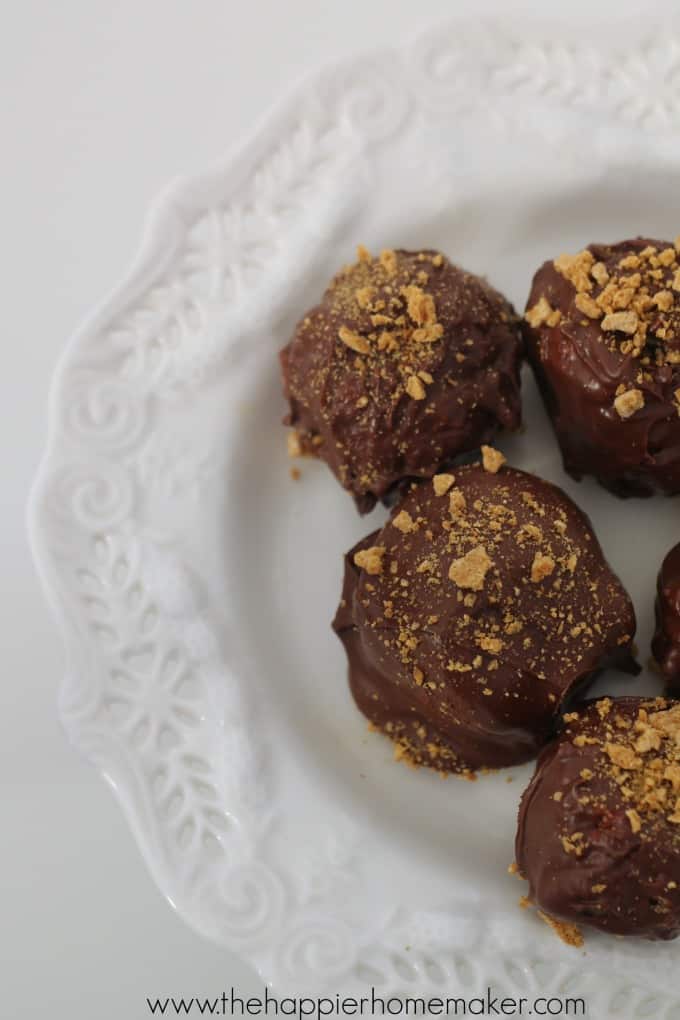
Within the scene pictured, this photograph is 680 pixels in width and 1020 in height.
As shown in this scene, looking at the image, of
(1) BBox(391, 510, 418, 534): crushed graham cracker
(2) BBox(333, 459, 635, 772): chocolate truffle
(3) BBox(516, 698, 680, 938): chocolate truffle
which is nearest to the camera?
(3) BBox(516, 698, 680, 938): chocolate truffle

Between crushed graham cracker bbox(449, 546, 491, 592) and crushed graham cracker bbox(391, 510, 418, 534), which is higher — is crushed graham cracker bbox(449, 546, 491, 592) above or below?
below

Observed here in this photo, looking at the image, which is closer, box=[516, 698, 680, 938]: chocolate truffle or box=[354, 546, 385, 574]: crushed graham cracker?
box=[516, 698, 680, 938]: chocolate truffle

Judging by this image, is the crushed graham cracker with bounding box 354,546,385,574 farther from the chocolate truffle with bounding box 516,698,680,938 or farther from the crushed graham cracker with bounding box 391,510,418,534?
the chocolate truffle with bounding box 516,698,680,938

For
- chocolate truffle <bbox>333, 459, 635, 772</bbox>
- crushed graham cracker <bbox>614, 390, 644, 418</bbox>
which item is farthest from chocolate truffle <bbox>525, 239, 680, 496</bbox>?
chocolate truffle <bbox>333, 459, 635, 772</bbox>

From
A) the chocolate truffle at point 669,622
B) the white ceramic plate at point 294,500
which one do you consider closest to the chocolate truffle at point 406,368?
the white ceramic plate at point 294,500

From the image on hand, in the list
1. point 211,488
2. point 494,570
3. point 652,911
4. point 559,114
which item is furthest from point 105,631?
point 559,114

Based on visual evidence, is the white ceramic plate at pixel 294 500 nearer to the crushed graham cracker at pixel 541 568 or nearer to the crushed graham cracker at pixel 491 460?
the crushed graham cracker at pixel 491 460
